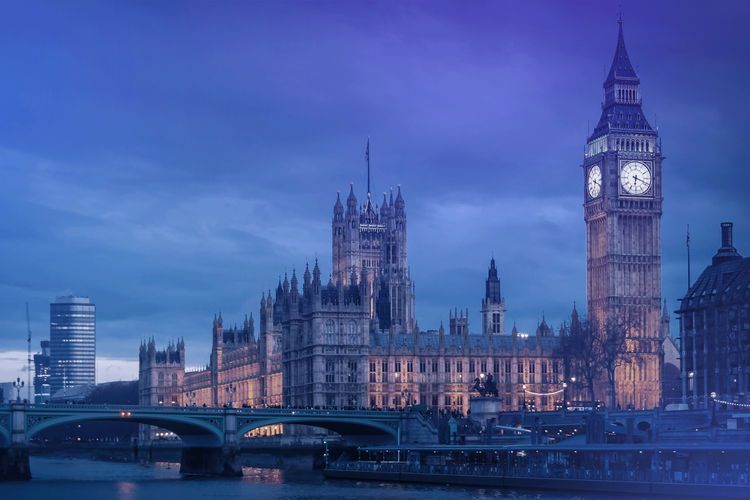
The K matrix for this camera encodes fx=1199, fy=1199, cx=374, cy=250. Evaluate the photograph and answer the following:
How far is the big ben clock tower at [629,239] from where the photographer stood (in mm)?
177125

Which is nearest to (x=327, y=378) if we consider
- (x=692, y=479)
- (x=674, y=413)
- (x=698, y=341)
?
(x=698, y=341)

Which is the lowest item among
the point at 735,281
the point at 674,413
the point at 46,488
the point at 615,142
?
the point at 46,488

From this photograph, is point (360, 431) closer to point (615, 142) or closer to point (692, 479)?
point (692, 479)

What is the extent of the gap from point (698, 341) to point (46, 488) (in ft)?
266

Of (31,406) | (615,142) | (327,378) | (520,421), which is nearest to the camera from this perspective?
(31,406)

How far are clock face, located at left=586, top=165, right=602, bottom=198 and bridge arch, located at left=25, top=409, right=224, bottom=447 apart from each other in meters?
80.1

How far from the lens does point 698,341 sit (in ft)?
487

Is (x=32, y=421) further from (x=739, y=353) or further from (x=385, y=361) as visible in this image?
(x=739, y=353)

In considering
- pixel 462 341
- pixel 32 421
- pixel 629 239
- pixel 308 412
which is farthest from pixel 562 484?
pixel 629 239

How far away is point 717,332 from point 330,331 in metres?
50.2

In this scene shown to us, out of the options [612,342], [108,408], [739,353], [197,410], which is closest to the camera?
[108,408]

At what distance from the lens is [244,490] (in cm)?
10481

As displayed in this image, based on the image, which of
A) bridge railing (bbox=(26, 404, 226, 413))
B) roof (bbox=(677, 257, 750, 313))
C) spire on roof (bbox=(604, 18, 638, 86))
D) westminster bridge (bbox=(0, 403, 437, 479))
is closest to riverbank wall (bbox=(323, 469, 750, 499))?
westminster bridge (bbox=(0, 403, 437, 479))

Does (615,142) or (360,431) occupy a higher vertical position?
(615,142)
